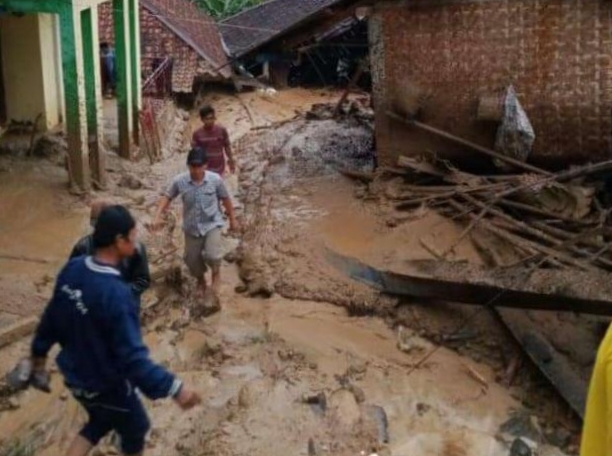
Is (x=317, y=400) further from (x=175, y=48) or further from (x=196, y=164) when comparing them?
(x=175, y=48)

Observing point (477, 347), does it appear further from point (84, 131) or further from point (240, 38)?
point (240, 38)

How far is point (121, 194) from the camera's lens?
491 inches

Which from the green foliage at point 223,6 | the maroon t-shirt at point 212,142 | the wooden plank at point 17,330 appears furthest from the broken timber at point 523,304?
the green foliage at point 223,6

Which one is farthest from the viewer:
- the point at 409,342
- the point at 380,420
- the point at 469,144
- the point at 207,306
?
the point at 469,144

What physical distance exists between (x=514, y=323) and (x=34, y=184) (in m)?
6.53

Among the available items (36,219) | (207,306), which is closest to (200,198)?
(207,306)

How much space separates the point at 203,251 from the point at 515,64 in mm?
5079

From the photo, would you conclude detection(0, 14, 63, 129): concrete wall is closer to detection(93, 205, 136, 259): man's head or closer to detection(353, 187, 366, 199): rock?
detection(353, 187, 366, 199): rock

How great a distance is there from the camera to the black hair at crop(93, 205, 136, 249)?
459cm

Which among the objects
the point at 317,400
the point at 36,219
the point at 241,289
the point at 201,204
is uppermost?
the point at 201,204

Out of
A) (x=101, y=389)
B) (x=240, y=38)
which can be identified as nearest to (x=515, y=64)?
(x=101, y=389)

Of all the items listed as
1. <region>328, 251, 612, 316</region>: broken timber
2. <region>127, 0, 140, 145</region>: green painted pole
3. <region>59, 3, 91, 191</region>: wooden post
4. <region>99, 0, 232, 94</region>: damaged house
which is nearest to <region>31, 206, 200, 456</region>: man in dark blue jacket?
<region>328, 251, 612, 316</region>: broken timber

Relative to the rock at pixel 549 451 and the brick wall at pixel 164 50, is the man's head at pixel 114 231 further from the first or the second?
the brick wall at pixel 164 50

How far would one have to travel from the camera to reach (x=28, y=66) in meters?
14.3
